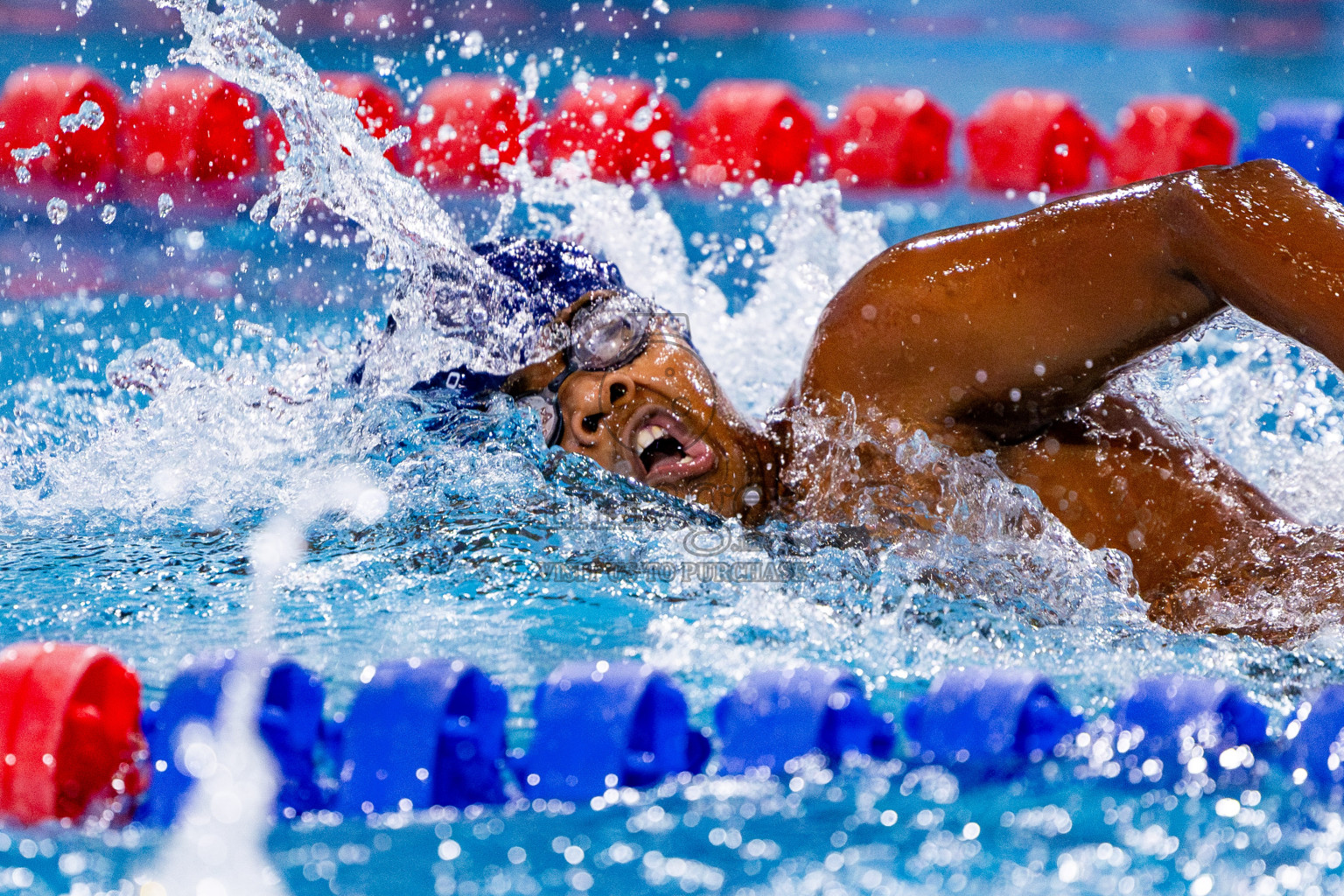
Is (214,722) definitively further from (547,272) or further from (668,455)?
(547,272)

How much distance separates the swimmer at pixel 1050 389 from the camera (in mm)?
1418

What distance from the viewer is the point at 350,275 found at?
159 inches

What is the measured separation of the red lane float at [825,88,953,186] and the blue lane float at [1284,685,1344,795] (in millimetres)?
2746

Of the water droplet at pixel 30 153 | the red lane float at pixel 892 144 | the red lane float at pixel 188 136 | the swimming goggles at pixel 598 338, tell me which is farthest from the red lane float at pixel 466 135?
the swimming goggles at pixel 598 338

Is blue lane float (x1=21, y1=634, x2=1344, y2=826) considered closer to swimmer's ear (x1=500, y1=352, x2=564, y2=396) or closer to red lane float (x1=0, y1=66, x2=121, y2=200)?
swimmer's ear (x1=500, y1=352, x2=564, y2=396)

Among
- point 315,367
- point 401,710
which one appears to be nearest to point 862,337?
point 401,710

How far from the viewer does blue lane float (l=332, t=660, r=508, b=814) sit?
1238mm

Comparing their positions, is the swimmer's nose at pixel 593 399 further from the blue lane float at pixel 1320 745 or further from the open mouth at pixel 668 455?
the blue lane float at pixel 1320 745

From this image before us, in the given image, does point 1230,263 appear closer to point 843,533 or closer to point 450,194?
point 843,533

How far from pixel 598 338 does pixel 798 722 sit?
69 cm

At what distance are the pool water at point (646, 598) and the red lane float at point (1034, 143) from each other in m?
0.66

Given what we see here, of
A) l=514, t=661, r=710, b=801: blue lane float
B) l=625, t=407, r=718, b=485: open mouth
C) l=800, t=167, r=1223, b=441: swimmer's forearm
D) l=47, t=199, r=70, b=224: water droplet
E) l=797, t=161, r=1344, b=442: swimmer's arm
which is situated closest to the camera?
l=514, t=661, r=710, b=801: blue lane float

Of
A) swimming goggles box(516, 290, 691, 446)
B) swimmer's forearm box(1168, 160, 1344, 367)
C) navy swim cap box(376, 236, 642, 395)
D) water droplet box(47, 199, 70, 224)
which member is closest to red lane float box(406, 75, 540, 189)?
water droplet box(47, 199, 70, 224)

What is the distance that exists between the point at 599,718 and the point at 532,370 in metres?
0.67
